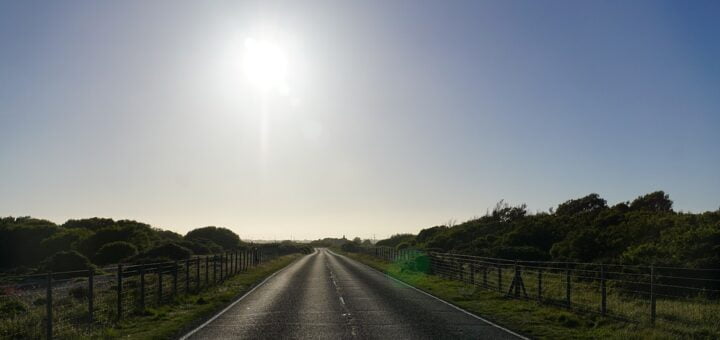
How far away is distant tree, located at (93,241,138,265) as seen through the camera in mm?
52750

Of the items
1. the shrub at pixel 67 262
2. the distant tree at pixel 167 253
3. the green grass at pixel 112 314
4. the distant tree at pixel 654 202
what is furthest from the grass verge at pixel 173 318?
the distant tree at pixel 654 202

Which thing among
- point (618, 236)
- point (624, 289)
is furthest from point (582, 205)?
point (624, 289)

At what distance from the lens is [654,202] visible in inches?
1649

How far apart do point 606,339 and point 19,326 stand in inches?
535

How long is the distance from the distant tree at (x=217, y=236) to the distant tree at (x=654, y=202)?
69459 mm

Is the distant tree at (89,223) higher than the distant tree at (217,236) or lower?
higher

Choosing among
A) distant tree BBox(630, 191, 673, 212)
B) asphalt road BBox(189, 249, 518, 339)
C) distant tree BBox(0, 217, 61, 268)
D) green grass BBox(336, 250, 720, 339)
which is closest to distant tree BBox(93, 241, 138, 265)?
distant tree BBox(0, 217, 61, 268)

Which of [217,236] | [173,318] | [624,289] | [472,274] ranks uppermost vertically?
[624,289]

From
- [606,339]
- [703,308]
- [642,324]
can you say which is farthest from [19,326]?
[703,308]

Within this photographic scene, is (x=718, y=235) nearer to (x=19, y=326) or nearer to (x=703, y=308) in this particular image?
(x=703, y=308)

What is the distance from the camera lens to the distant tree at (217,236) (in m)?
96.5

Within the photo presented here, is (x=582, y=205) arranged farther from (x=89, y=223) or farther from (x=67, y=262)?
(x=89, y=223)

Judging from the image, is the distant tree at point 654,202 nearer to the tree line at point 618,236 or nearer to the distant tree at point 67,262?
the tree line at point 618,236

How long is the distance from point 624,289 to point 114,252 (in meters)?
49.4
